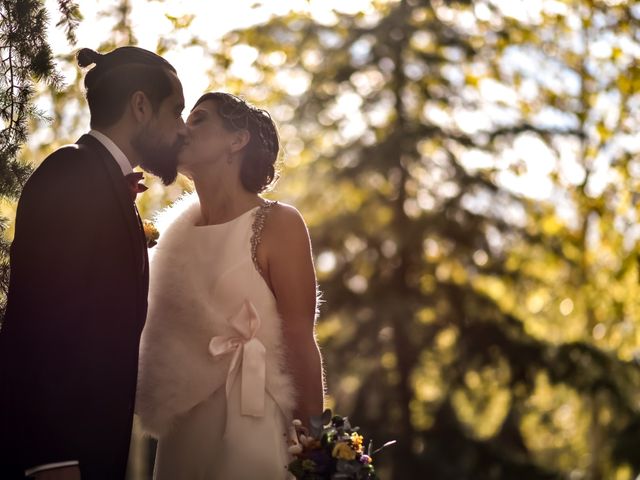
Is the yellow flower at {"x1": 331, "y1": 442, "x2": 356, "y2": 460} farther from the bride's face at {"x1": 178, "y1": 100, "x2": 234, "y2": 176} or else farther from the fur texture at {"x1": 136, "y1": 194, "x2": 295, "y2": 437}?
the bride's face at {"x1": 178, "y1": 100, "x2": 234, "y2": 176}

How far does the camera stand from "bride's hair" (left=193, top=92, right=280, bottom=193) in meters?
3.93

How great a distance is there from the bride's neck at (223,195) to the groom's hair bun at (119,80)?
561 mm

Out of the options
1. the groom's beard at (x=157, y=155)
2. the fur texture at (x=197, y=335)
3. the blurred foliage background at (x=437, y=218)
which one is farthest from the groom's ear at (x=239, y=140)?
the blurred foliage background at (x=437, y=218)

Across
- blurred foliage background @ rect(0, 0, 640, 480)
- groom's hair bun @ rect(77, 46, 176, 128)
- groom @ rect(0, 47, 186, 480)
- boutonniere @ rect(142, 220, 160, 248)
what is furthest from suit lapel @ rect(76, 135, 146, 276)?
blurred foliage background @ rect(0, 0, 640, 480)

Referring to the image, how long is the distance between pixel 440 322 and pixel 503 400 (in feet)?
4.84

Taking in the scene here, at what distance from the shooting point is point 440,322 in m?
10.5

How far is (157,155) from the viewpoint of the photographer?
11.2ft

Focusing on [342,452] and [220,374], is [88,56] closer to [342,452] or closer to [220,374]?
[220,374]

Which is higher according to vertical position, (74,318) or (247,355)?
(74,318)

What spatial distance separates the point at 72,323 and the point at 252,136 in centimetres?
123

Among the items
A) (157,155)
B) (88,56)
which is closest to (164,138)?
(157,155)

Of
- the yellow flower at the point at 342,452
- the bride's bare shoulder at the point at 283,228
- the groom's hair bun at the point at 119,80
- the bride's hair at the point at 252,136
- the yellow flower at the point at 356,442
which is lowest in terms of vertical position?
the yellow flower at the point at 356,442

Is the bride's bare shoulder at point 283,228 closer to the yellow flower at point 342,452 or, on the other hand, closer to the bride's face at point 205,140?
A: the bride's face at point 205,140

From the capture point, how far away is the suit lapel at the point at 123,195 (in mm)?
3170
